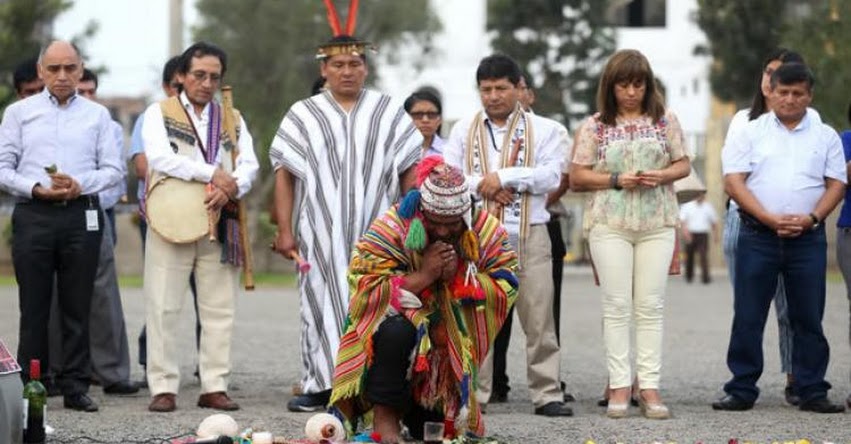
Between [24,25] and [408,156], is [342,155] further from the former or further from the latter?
[24,25]

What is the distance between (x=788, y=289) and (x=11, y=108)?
482 cm

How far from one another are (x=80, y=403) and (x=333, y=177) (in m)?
2.00

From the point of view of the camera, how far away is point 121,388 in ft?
37.8

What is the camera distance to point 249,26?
47500mm

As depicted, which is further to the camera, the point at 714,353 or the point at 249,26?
the point at 249,26

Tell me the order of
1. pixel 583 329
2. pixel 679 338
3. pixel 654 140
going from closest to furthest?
pixel 654 140, pixel 679 338, pixel 583 329

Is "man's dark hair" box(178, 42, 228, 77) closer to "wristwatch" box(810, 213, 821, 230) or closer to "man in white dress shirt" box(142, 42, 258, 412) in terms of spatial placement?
"man in white dress shirt" box(142, 42, 258, 412)

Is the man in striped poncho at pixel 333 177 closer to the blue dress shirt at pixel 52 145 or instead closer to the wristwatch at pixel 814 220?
the blue dress shirt at pixel 52 145

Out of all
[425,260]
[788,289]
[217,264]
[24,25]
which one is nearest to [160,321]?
[217,264]

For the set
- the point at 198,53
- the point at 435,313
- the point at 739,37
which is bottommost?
the point at 435,313

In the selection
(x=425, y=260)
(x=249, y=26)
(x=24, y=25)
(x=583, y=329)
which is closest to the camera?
(x=425, y=260)

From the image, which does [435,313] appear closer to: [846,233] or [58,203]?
[58,203]

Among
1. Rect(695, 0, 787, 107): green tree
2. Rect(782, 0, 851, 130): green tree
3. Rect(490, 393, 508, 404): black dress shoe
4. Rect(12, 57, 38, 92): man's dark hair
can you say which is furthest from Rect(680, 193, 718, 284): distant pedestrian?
Rect(12, 57, 38, 92): man's dark hair

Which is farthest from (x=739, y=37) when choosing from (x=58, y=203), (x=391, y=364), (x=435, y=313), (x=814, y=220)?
(x=391, y=364)
